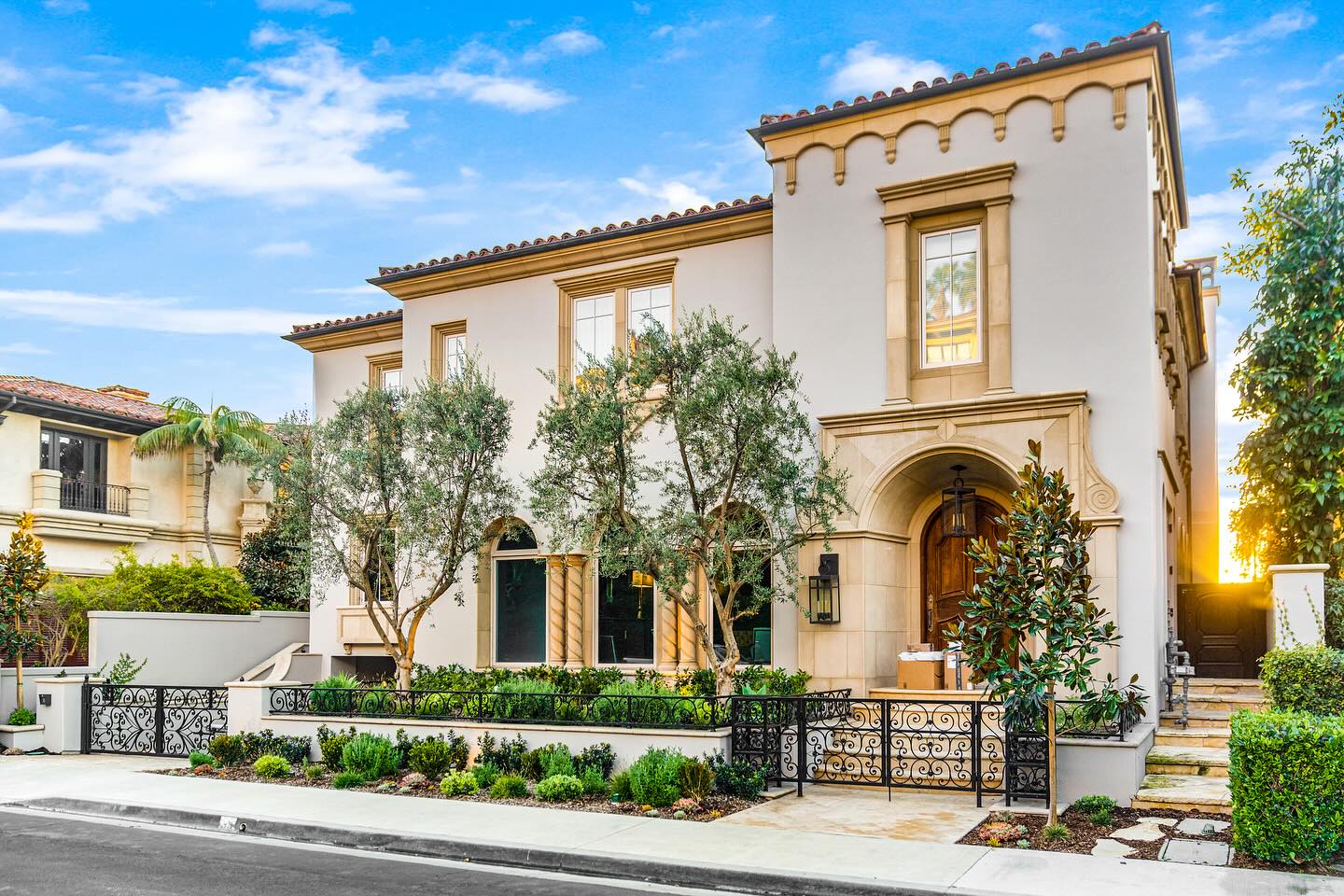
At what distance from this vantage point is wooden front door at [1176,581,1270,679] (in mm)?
17781

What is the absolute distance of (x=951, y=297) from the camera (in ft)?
55.0

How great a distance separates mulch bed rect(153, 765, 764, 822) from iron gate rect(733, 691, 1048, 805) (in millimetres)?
865

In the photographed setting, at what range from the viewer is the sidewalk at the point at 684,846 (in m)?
9.10

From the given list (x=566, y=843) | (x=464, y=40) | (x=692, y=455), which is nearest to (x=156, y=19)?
(x=464, y=40)

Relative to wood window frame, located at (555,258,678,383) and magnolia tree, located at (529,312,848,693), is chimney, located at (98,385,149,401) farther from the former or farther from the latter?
magnolia tree, located at (529,312,848,693)

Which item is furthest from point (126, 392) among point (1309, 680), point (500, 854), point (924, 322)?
point (1309, 680)

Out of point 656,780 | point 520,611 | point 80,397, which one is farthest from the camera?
point 80,397

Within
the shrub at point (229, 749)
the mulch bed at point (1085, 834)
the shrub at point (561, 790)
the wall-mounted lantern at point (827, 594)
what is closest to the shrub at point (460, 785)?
the shrub at point (561, 790)

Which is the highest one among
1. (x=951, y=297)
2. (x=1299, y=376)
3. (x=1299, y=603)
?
(x=951, y=297)

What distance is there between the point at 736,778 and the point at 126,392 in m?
30.1

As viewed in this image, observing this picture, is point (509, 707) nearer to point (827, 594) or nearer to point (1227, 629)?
point (827, 594)

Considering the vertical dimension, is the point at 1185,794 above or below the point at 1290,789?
below

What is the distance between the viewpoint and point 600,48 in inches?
720

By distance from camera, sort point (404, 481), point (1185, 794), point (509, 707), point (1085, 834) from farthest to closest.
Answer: point (404, 481) < point (509, 707) < point (1185, 794) < point (1085, 834)
